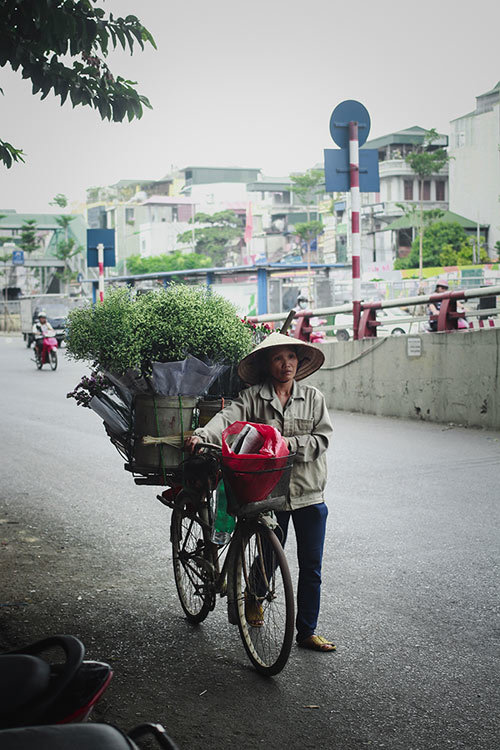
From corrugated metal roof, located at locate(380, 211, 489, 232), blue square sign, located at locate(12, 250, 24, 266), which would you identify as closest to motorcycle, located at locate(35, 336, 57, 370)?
corrugated metal roof, located at locate(380, 211, 489, 232)

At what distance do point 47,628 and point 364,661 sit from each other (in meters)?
1.71

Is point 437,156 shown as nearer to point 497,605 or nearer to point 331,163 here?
point 331,163

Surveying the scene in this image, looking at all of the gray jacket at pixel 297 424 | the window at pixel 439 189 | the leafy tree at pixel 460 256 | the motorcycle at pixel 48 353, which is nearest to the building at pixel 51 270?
the leafy tree at pixel 460 256

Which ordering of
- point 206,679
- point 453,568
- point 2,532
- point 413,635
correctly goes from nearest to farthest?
point 206,679
point 413,635
point 453,568
point 2,532

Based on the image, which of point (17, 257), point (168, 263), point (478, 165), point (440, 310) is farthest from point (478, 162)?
point (440, 310)

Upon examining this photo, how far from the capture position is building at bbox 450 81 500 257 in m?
74.2

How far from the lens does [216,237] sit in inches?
4026

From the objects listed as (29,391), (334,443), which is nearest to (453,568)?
(334,443)

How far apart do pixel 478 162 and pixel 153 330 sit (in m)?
76.0

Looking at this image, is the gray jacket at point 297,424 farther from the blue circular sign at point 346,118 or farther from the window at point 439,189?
the window at point 439,189

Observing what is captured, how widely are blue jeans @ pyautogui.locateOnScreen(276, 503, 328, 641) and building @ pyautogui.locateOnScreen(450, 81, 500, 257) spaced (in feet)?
234

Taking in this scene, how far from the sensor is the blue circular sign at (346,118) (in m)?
14.6

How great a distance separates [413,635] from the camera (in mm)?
4531

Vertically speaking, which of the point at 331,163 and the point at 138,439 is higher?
the point at 331,163
